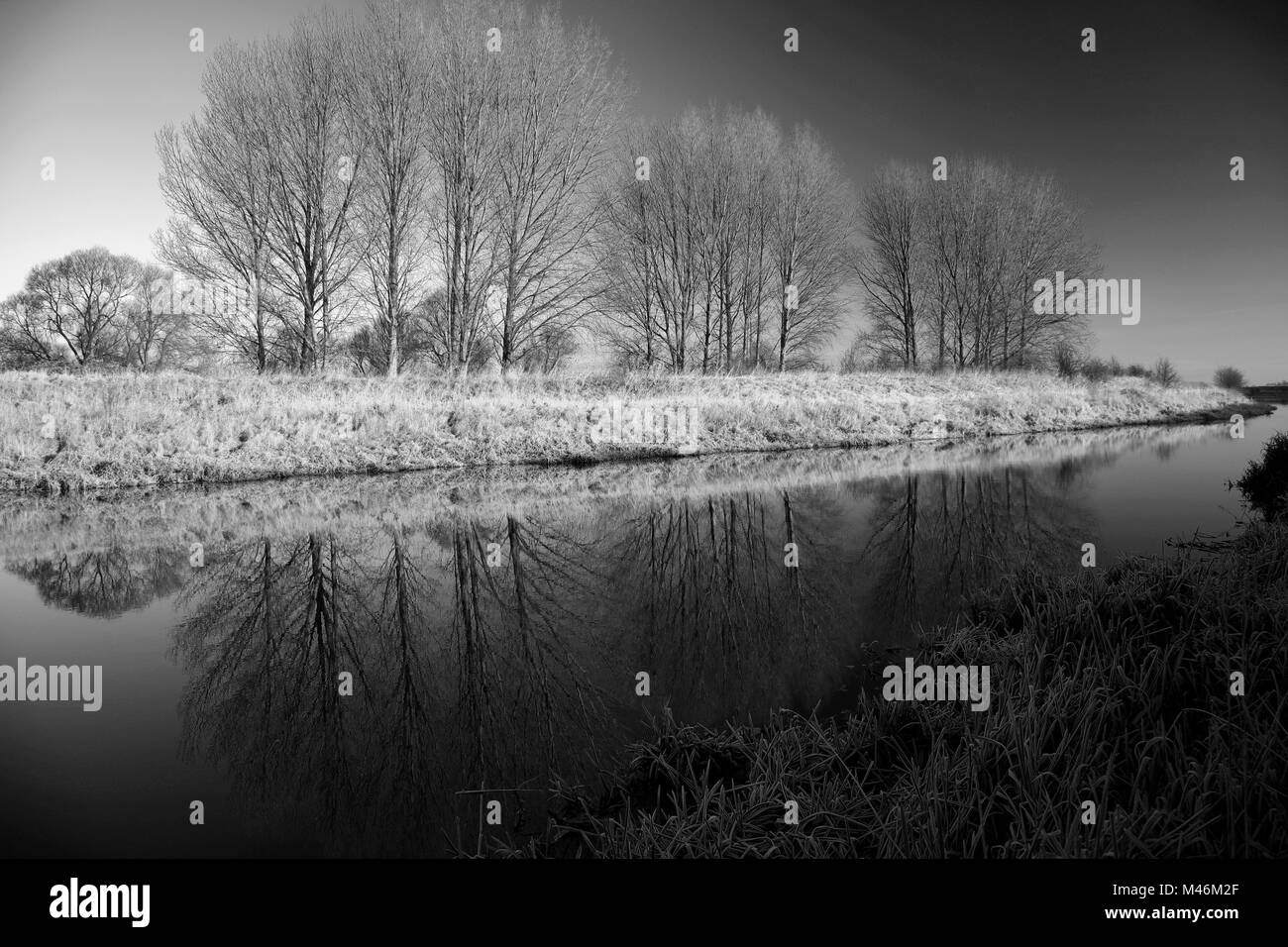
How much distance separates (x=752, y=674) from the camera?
12.3 ft

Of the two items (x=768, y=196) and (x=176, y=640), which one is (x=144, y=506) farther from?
(x=768, y=196)

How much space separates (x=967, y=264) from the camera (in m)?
33.5

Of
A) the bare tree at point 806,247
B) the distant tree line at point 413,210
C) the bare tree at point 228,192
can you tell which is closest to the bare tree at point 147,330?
the distant tree line at point 413,210

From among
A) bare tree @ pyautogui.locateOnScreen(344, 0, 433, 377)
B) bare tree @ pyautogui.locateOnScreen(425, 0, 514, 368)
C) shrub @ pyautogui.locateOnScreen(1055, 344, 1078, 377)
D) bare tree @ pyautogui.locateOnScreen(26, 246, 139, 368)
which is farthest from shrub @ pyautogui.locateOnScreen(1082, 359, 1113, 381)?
bare tree @ pyautogui.locateOnScreen(26, 246, 139, 368)

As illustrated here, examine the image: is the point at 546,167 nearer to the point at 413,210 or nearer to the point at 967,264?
the point at 413,210

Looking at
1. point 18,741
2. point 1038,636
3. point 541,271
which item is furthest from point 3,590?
point 541,271

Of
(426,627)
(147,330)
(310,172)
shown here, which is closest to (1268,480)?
(426,627)

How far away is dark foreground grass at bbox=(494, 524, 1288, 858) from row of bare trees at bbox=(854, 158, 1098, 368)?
33.1m

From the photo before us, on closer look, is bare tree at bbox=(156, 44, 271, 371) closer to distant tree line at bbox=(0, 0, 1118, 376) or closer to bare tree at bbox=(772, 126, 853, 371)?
distant tree line at bbox=(0, 0, 1118, 376)

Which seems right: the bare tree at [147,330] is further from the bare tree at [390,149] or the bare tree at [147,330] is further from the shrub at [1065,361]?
the shrub at [1065,361]

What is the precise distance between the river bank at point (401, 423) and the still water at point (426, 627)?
188 cm

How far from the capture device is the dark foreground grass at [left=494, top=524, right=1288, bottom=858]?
6.77 ft

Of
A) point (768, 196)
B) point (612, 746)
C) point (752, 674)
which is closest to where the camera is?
point (612, 746)
